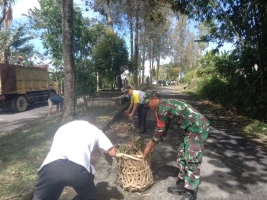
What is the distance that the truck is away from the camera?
12373mm

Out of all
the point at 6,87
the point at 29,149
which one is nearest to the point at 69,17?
the point at 29,149

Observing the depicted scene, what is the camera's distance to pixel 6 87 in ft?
40.7

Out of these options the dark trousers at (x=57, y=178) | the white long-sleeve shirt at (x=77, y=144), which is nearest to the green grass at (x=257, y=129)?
the white long-sleeve shirt at (x=77, y=144)

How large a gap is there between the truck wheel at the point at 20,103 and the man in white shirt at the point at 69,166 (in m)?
11.5

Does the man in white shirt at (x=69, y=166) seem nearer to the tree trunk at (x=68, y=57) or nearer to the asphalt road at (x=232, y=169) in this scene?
the asphalt road at (x=232, y=169)

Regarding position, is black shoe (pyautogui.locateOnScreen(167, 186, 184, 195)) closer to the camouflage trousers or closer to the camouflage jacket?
the camouflage trousers

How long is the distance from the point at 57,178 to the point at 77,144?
1.22 feet

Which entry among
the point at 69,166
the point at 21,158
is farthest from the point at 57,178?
the point at 21,158

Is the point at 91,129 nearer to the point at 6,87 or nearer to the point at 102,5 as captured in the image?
the point at 6,87

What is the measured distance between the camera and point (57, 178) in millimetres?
2365

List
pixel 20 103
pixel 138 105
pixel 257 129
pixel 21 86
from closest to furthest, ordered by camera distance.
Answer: pixel 138 105, pixel 257 129, pixel 20 103, pixel 21 86

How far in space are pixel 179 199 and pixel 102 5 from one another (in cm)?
1730

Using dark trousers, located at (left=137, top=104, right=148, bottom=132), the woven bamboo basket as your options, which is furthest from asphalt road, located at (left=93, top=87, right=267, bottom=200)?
dark trousers, located at (left=137, top=104, right=148, bottom=132)

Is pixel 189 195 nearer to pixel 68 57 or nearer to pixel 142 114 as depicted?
pixel 142 114
